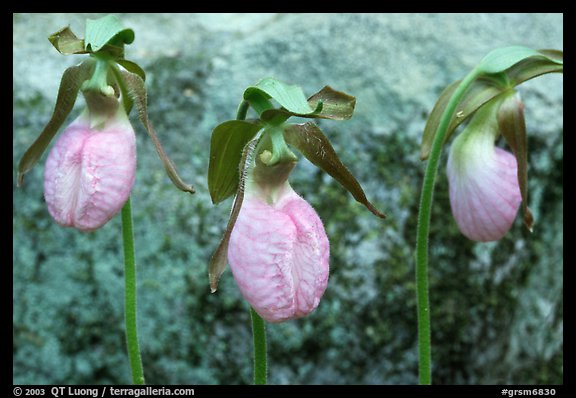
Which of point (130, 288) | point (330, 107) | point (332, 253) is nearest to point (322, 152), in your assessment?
point (330, 107)

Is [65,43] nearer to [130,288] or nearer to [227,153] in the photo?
[227,153]

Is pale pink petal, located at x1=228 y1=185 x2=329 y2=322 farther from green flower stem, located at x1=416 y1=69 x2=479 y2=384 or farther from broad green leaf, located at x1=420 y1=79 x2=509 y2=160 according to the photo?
broad green leaf, located at x1=420 y1=79 x2=509 y2=160

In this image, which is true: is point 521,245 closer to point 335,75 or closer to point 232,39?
point 335,75

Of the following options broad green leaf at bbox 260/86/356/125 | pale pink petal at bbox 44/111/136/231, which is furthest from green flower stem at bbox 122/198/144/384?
broad green leaf at bbox 260/86/356/125

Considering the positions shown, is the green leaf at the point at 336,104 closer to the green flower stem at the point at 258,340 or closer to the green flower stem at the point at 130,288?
the green flower stem at the point at 258,340

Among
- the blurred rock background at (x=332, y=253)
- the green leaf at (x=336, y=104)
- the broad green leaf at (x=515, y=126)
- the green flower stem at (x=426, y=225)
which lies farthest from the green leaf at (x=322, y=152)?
the blurred rock background at (x=332, y=253)

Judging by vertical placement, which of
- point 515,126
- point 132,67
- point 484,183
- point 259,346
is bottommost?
point 259,346
